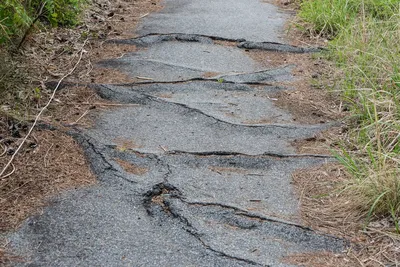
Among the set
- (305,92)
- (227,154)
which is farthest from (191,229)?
(305,92)

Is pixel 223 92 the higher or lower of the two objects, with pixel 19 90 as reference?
lower

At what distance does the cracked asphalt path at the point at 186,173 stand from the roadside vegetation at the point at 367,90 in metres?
0.28

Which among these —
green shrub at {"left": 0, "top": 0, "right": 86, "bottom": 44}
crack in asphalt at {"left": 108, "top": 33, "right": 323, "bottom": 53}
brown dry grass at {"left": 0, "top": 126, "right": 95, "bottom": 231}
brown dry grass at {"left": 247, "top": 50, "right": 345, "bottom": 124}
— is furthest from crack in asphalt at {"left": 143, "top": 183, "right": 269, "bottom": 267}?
crack in asphalt at {"left": 108, "top": 33, "right": 323, "bottom": 53}

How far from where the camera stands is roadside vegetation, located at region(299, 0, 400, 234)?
3.12 m

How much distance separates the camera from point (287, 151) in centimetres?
388

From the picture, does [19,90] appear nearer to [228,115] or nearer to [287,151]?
[228,115]

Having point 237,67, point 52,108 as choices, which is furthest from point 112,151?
point 237,67

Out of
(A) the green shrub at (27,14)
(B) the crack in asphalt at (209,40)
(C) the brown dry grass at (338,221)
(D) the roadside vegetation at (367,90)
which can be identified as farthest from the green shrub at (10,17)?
(D) the roadside vegetation at (367,90)

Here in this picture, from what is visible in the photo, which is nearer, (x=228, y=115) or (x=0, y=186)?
(x=0, y=186)

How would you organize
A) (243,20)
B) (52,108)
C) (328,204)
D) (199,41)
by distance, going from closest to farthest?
(328,204)
(52,108)
(199,41)
(243,20)

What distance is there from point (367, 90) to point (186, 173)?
1.56m

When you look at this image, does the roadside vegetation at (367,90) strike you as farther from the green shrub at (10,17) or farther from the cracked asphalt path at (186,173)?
the green shrub at (10,17)

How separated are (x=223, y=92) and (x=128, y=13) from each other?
7.95ft

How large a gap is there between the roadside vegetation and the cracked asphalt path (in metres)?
0.28
